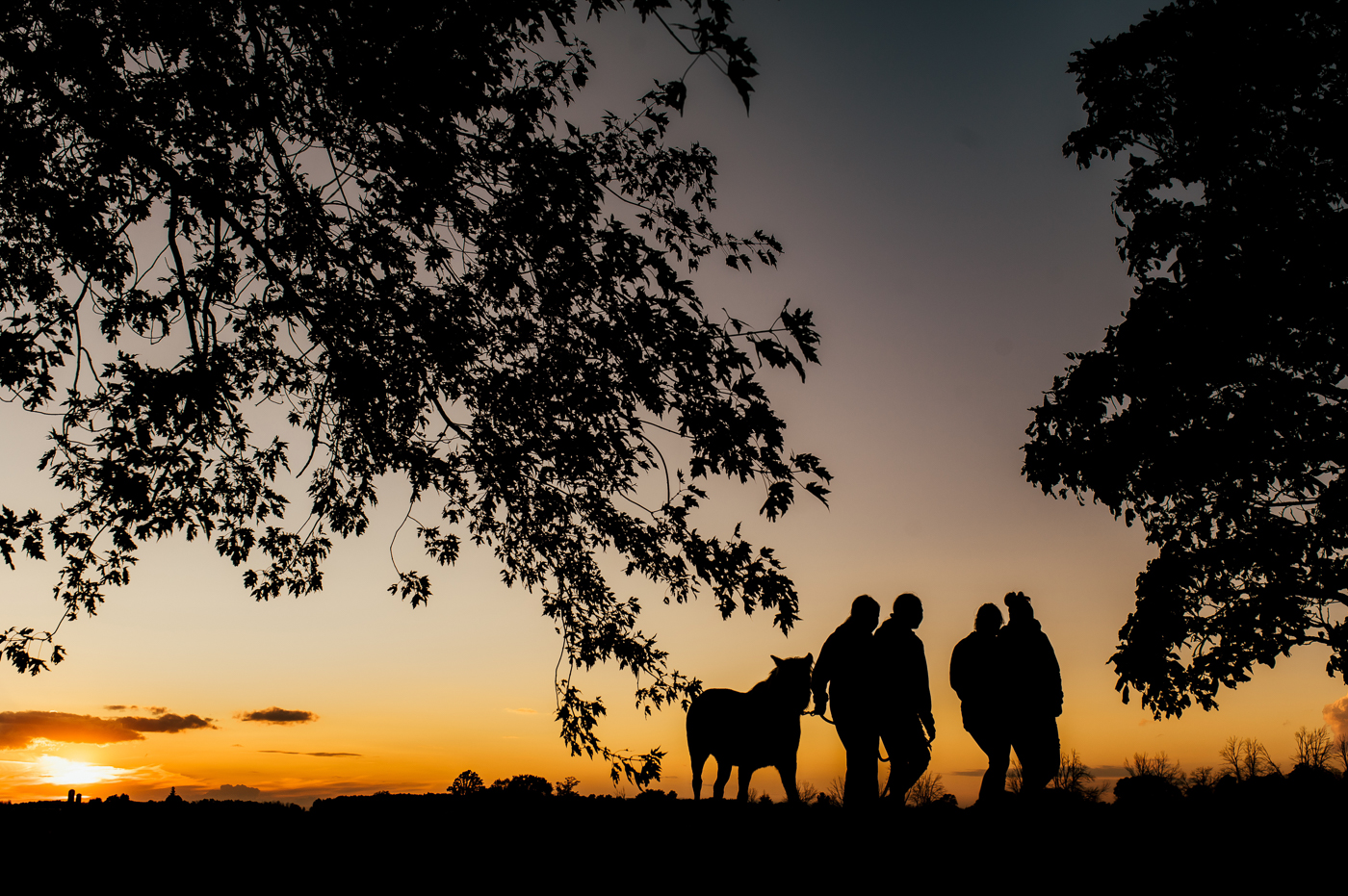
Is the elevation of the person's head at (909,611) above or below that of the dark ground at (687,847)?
above

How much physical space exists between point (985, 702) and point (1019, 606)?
1.06 m

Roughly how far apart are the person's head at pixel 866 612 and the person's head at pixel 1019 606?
1.49 metres

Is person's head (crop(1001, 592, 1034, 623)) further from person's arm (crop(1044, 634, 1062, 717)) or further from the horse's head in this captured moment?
the horse's head

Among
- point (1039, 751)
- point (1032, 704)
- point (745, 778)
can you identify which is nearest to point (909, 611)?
point (1032, 704)

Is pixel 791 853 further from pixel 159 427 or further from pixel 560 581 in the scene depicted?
pixel 159 427

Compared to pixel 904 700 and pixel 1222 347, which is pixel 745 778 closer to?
pixel 904 700

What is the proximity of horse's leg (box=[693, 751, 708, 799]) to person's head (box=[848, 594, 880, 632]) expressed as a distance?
4.54m

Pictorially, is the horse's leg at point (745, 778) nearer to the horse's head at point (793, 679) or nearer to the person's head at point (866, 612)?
the horse's head at point (793, 679)

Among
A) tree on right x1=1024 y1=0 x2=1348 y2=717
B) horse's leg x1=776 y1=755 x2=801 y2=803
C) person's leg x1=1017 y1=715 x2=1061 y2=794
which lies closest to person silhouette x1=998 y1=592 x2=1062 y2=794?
person's leg x1=1017 y1=715 x2=1061 y2=794

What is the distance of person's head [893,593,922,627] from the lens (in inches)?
284

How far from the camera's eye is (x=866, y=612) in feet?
24.2

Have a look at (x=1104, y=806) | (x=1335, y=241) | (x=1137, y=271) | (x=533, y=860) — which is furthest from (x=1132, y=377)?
(x=533, y=860)

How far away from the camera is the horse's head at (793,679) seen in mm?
9977

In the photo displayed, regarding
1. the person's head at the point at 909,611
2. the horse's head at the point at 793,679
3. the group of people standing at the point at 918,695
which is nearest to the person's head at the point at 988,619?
the group of people standing at the point at 918,695
